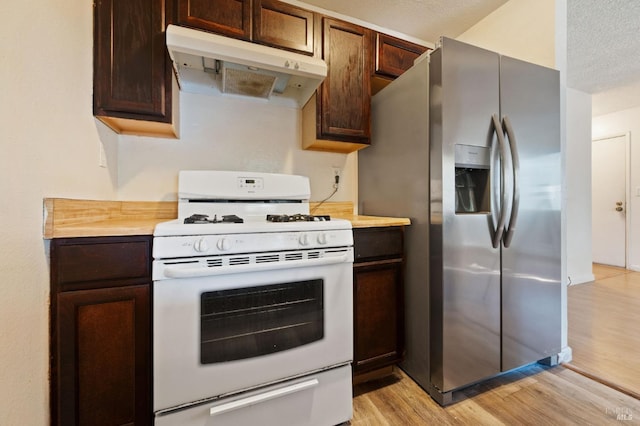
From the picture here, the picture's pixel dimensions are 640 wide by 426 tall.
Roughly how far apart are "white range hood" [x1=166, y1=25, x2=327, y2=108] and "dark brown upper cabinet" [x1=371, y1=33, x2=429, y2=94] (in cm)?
56

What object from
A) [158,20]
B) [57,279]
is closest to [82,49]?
[158,20]

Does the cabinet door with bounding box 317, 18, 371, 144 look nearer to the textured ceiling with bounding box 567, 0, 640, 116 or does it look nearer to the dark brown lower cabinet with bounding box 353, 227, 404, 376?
the dark brown lower cabinet with bounding box 353, 227, 404, 376

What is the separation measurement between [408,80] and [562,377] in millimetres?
1973

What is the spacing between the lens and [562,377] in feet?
5.23

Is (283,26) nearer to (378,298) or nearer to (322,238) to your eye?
(322,238)

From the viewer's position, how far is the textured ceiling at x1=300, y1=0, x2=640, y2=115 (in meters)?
1.95

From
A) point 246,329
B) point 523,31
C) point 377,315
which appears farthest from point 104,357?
point 523,31

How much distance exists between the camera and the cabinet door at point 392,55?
1.87 m

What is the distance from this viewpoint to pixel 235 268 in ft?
3.47

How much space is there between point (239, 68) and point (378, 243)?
1196 millimetres

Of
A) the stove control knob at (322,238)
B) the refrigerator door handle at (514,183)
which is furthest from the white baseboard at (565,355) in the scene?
the stove control knob at (322,238)

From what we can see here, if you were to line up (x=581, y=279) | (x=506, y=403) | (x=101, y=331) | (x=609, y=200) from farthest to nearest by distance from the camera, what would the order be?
(x=609, y=200), (x=581, y=279), (x=506, y=403), (x=101, y=331)

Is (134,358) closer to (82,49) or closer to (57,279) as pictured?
(57,279)

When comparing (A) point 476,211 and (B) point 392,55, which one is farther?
(B) point 392,55
